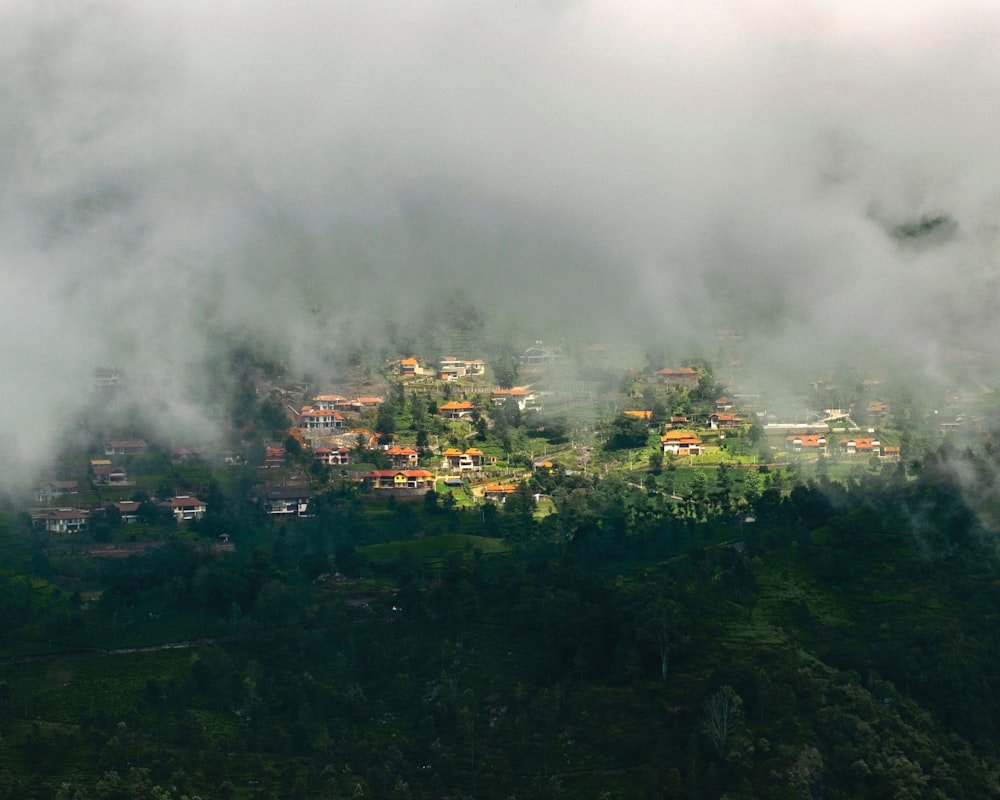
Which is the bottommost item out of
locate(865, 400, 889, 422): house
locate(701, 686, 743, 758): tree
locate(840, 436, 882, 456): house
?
locate(701, 686, 743, 758): tree

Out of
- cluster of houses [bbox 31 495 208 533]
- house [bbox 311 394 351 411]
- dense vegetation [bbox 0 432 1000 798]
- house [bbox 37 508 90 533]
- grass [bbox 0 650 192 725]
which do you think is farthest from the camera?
house [bbox 311 394 351 411]

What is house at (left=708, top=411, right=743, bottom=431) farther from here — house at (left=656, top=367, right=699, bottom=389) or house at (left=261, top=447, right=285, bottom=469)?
house at (left=261, top=447, right=285, bottom=469)

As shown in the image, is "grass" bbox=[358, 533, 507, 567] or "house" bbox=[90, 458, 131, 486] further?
"house" bbox=[90, 458, 131, 486]

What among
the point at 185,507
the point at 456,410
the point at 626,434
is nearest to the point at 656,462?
the point at 626,434

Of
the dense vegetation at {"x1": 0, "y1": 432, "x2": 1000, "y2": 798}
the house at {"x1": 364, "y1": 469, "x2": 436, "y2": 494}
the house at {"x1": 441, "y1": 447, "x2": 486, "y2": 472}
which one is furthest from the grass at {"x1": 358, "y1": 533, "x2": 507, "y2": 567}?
the house at {"x1": 441, "y1": 447, "x2": 486, "y2": 472}

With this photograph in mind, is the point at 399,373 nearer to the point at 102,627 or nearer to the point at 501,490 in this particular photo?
the point at 501,490
